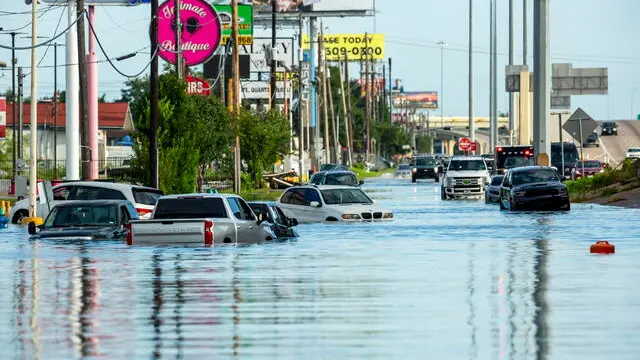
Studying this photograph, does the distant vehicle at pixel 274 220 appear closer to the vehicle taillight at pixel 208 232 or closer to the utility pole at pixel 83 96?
the vehicle taillight at pixel 208 232

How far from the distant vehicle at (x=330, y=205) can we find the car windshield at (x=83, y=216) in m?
11.6

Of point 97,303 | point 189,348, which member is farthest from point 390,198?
point 189,348

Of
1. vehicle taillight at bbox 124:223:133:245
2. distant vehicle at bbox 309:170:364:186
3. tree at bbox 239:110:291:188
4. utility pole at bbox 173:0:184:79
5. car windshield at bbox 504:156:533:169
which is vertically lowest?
vehicle taillight at bbox 124:223:133:245

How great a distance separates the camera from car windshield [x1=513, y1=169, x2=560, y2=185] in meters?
54.4

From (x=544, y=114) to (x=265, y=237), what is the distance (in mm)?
31062

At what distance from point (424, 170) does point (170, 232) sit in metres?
81.1

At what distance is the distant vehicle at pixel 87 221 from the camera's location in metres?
33.9

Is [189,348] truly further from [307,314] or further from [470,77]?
[470,77]

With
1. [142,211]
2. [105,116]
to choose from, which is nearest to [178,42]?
[142,211]

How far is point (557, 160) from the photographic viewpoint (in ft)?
290

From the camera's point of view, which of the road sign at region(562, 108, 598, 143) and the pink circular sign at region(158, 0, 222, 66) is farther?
the pink circular sign at region(158, 0, 222, 66)

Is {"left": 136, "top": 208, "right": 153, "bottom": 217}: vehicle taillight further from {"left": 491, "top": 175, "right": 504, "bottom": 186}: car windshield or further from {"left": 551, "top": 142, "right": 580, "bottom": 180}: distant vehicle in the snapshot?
{"left": 551, "top": 142, "right": 580, "bottom": 180}: distant vehicle

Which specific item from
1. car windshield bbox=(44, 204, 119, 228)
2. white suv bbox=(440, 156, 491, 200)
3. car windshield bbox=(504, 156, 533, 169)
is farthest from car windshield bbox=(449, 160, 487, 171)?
car windshield bbox=(44, 204, 119, 228)

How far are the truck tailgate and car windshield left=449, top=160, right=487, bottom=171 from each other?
4177cm
